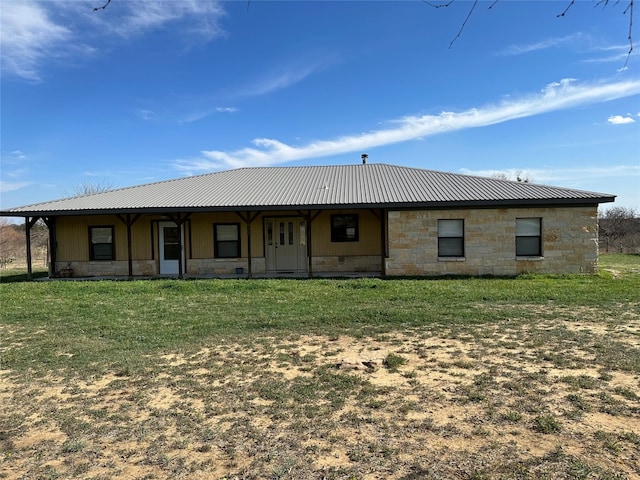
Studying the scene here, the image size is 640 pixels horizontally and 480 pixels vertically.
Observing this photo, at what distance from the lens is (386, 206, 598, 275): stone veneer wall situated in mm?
13750

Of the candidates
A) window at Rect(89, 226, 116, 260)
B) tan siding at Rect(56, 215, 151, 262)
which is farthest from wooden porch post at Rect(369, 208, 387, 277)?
window at Rect(89, 226, 116, 260)

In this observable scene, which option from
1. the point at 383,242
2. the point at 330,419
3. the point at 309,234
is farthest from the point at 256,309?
the point at 383,242

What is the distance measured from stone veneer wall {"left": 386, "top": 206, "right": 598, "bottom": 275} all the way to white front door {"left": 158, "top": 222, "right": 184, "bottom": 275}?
7.79 m

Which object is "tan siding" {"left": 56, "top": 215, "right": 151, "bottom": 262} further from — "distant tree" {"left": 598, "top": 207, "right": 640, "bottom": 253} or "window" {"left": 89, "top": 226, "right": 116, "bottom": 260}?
"distant tree" {"left": 598, "top": 207, "right": 640, "bottom": 253}

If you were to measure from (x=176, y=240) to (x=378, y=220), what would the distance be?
7.47m

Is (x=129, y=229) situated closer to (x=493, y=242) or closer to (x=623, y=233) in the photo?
(x=493, y=242)

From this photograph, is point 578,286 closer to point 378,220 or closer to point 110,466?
point 378,220

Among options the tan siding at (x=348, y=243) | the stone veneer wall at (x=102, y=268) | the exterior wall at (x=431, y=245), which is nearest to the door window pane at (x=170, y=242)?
the exterior wall at (x=431, y=245)

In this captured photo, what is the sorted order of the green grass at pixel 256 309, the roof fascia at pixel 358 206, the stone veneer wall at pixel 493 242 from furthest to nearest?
1. the stone veneer wall at pixel 493 242
2. the roof fascia at pixel 358 206
3. the green grass at pixel 256 309

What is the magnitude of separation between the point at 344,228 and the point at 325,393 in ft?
38.1

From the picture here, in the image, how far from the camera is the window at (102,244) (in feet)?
53.2

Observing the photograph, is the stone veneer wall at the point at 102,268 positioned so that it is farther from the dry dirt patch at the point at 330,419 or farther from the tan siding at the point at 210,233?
the dry dirt patch at the point at 330,419

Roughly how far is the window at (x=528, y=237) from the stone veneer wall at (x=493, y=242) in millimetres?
174

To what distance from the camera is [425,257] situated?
46.5 ft
